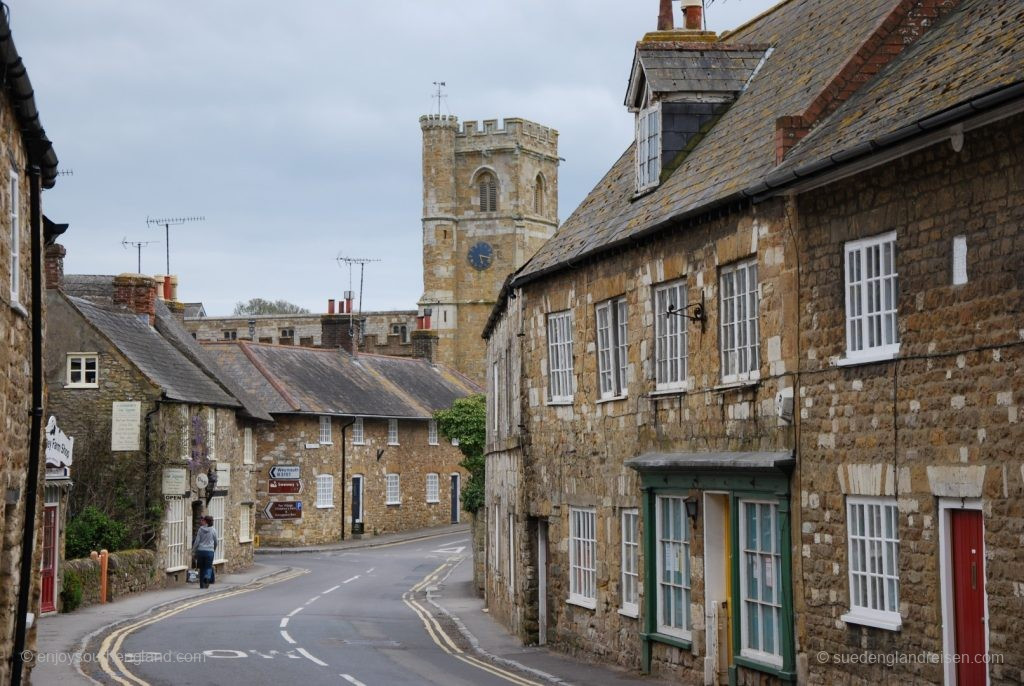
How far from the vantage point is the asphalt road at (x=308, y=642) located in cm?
1780

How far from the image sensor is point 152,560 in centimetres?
3431

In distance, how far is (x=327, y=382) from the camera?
5791 cm

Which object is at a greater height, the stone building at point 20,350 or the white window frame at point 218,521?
the stone building at point 20,350

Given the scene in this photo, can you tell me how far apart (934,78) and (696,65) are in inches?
250

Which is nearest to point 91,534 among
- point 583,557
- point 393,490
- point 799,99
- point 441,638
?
point 441,638

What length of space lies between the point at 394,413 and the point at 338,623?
33.1 meters

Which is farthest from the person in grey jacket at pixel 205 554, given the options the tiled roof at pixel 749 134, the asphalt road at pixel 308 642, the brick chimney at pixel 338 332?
the brick chimney at pixel 338 332

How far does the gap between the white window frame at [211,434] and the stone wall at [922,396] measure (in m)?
26.6

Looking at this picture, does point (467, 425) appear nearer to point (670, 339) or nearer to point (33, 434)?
point (670, 339)

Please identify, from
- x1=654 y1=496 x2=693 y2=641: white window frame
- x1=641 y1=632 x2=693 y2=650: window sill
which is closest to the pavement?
x1=641 y1=632 x2=693 y2=650: window sill

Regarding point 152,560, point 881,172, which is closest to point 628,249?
point 881,172

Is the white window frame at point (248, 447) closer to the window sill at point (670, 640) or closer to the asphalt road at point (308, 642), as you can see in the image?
the asphalt road at point (308, 642)

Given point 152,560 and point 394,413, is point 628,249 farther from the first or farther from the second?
point 394,413

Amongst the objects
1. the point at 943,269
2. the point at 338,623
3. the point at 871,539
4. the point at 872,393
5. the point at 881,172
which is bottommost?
Result: the point at 338,623
